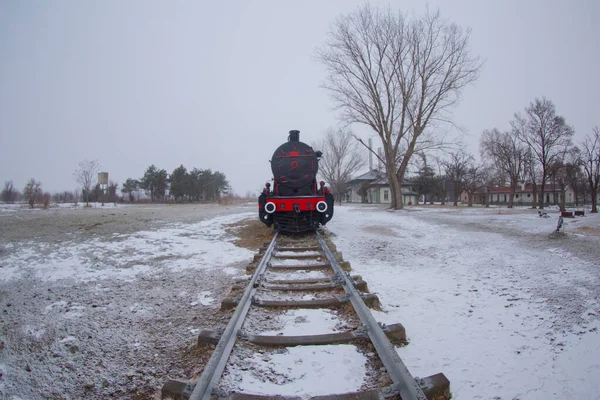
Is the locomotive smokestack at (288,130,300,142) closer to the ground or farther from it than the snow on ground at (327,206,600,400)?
farther from it

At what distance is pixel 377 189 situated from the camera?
181 feet

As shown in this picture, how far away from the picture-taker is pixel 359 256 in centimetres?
630

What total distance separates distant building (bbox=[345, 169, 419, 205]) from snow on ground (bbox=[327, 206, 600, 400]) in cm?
4490

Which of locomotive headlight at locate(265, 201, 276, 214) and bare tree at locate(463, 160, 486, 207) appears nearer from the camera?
locomotive headlight at locate(265, 201, 276, 214)

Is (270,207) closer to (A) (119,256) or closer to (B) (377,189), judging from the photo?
(A) (119,256)

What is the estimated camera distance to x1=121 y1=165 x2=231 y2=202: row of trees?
55156mm

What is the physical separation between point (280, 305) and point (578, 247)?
23.0 feet

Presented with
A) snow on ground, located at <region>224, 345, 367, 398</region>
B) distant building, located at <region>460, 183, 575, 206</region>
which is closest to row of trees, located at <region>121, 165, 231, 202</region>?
snow on ground, located at <region>224, 345, 367, 398</region>

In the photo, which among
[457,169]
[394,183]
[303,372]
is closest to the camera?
[303,372]

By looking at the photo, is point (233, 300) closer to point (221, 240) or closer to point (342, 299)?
point (342, 299)

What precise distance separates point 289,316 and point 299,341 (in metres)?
0.59

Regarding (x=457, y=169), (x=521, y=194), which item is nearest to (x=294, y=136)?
(x=457, y=169)

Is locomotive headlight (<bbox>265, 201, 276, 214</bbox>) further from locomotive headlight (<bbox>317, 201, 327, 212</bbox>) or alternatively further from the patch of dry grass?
locomotive headlight (<bbox>317, 201, 327, 212</bbox>)

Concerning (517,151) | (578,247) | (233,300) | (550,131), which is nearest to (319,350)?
(233,300)
